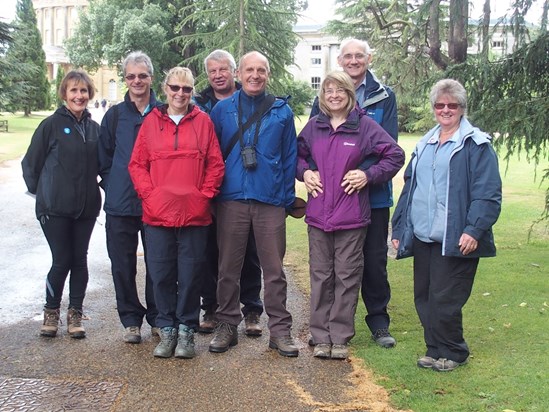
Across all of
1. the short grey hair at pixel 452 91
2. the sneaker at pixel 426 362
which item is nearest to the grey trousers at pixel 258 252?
the sneaker at pixel 426 362

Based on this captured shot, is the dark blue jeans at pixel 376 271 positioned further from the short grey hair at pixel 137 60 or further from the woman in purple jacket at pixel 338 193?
the short grey hair at pixel 137 60

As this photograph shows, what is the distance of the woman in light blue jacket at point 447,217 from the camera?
182 inches

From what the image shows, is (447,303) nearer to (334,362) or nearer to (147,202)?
(334,362)

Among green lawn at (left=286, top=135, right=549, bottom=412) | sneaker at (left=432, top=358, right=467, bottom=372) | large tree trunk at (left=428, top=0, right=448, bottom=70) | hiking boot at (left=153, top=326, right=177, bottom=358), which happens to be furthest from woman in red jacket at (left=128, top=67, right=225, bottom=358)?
large tree trunk at (left=428, top=0, right=448, bottom=70)

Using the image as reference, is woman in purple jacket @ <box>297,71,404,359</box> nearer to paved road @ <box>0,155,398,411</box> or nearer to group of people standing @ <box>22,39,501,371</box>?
group of people standing @ <box>22,39,501,371</box>

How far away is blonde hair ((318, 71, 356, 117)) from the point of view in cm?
502

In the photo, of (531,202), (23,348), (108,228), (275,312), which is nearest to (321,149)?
(275,312)

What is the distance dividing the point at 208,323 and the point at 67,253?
1285 mm

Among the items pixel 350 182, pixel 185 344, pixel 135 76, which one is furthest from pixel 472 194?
pixel 135 76

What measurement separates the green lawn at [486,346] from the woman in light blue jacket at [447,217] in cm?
24

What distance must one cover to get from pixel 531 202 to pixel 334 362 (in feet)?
39.0

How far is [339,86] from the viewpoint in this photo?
502cm

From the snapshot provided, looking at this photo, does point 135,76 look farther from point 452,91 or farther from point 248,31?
point 248,31

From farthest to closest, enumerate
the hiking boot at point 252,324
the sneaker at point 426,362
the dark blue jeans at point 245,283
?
1. the dark blue jeans at point 245,283
2. the hiking boot at point 252,324
3. the sneaker at point 426,362
